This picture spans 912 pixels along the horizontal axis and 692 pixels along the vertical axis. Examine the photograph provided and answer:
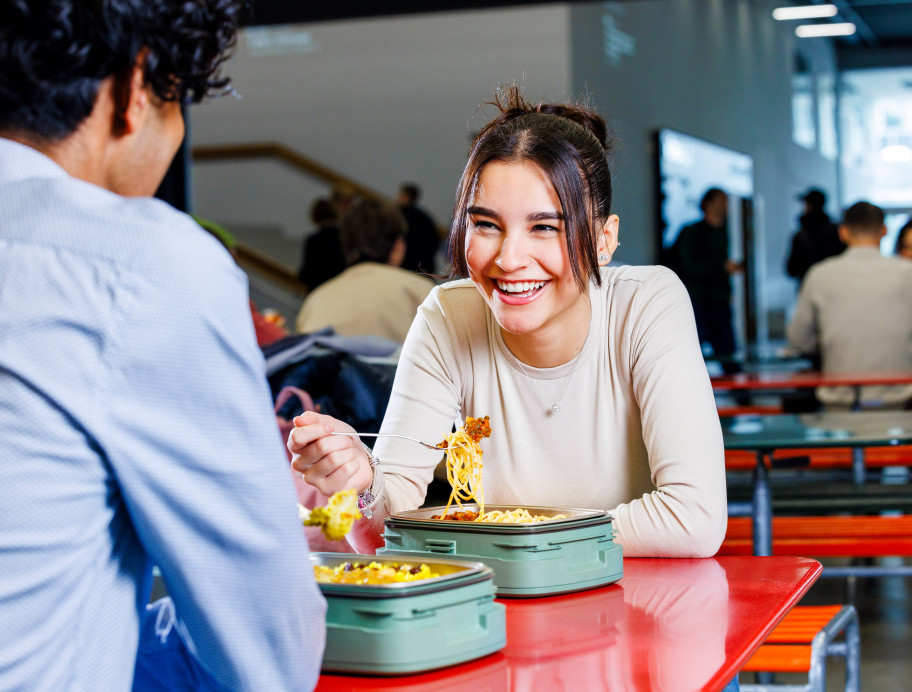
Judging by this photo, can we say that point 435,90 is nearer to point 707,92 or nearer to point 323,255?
point 323,255

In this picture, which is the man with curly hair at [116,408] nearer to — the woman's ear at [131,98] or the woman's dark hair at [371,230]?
the woman's ear at [131,98]

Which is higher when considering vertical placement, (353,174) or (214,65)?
(353,174)

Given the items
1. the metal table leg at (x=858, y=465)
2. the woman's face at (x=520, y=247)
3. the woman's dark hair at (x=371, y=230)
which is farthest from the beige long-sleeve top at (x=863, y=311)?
the woman's face at (x=520, y=247)

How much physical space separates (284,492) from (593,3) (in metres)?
8.00

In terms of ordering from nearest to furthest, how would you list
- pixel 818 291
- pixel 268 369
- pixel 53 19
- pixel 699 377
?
pixel 53 19 → pixel 699 377 → pixel 268 369 → pixel 818 291

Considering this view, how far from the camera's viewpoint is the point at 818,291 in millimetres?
5398

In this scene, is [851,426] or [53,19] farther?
[851,426]

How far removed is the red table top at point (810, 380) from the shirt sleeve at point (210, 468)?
3894mm

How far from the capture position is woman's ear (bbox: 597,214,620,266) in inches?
69.2

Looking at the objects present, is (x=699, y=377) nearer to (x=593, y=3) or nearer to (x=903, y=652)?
(x=903, y=652)

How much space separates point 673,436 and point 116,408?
3.31ft

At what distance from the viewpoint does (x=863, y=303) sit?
5.30 m

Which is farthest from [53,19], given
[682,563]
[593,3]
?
[593,3]

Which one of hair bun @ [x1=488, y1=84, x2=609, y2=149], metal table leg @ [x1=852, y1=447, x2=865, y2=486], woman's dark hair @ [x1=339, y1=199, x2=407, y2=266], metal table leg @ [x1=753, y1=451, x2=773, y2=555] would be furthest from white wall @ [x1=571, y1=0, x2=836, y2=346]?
hair bun @ [x1=488, y1=84, x2=609, y2=149]
